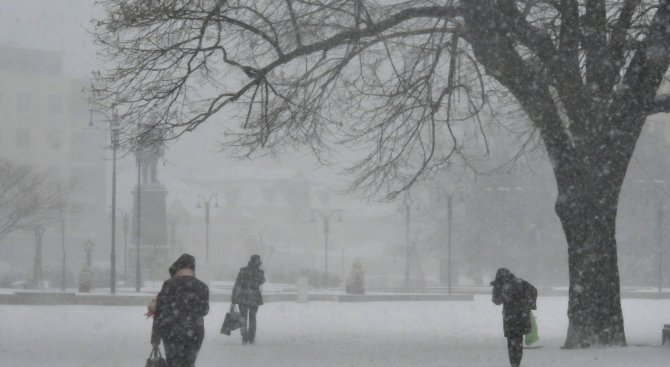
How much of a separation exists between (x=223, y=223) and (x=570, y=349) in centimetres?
9135

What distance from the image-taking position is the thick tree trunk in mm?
16922

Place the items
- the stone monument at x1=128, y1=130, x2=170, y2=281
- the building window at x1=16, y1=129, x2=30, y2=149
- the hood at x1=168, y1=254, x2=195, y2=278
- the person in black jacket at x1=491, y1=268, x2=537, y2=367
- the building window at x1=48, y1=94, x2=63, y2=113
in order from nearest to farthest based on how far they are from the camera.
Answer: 1. the hood at x1=168, y1=254, x2=195, y2=278
2. the person in black jacket at x1=491, y1=268, x2=537, y2=367
3. the stone monument at x1=128, y1=130, x2=170, y2=281
4. the building window at x1=16, y1=129, x2=30, y2=149
5. the building window at x1=48, y1=94, x2=63, y2=113

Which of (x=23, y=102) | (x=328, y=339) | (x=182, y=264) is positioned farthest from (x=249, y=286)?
(x=23, y=102)

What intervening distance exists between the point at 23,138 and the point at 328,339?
293 feet

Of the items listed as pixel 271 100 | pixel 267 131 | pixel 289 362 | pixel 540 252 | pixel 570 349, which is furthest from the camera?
pixel 540 252

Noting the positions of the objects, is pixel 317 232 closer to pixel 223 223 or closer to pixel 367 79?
pixel 223 223

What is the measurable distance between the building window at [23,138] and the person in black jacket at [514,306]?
96.2m

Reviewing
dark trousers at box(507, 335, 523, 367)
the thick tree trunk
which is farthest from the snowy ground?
dark trousers at box(507, 335, 523, 367)

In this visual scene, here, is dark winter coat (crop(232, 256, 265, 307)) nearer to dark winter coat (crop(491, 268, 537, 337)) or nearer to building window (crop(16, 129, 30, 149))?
dark winter coat (crop(491, 268, 537, 337))

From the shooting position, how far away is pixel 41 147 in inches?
4129

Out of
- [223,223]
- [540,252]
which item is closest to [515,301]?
[540,252]

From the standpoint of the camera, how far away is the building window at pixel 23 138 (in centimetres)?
10394

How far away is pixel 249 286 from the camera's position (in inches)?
726

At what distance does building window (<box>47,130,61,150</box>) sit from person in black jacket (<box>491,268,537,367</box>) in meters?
96.5
